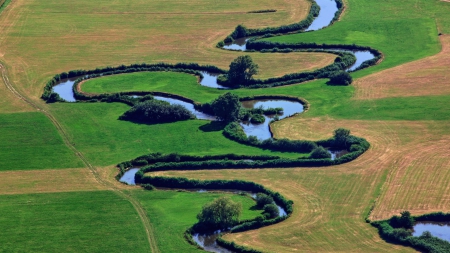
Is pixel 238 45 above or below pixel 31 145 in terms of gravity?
above

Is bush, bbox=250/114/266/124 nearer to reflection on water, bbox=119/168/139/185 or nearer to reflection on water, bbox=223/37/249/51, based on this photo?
reflection on water, bbox=119/168/139/185

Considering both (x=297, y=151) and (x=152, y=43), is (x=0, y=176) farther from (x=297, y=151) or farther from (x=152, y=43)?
(x=152, y=43)

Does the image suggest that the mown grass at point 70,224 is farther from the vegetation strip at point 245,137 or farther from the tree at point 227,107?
the tree at point 227,107

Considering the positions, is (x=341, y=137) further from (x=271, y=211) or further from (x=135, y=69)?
(x=135, y=69)

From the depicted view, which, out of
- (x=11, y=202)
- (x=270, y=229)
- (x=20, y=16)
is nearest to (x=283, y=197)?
(x=270, y=229)

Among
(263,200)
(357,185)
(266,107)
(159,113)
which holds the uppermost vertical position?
(266,107)

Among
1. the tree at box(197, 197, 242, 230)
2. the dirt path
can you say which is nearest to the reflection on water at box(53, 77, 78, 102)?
the dirt path

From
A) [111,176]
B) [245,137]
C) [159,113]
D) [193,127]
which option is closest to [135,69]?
[159,113]
